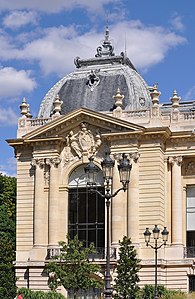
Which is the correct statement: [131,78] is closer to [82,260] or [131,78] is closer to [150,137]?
[150,137]

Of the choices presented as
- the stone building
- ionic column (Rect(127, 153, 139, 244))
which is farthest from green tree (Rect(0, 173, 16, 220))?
ionic column (Rect(127, 153, 139, 244))

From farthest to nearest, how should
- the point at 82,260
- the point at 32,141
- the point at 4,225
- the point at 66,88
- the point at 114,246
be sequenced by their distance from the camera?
the point at 4,225
the point at 66,88
the point at 32,141
the point at 114,246
the point at 82,260

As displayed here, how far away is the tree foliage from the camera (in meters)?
46.2

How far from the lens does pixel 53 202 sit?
2068 inches

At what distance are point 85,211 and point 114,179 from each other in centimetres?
345

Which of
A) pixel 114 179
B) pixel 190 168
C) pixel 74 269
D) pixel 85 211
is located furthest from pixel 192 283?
pixel 74 269

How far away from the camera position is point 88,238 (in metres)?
52.4

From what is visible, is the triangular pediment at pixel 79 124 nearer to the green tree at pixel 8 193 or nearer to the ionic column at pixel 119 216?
the ionic column at pixel 119 216

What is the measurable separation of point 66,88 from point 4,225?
67.6 feet

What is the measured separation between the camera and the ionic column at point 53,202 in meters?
52.1

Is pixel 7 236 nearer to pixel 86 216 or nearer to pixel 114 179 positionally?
pixel 86 216

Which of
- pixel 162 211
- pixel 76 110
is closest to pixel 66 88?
pixel 76 110

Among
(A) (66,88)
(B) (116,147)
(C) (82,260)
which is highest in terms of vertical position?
(A) (66,88)

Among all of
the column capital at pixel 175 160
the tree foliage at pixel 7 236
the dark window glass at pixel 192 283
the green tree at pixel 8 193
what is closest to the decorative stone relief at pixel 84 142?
the column capital at pixel 175 160
